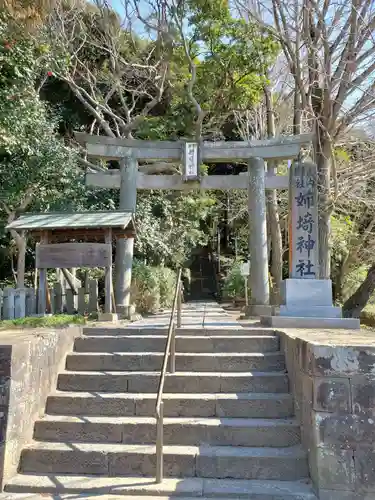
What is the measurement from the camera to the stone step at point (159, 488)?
3416 millimetres

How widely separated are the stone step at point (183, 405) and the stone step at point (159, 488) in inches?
29.8

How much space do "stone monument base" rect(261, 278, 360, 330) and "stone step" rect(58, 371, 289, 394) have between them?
1753mm

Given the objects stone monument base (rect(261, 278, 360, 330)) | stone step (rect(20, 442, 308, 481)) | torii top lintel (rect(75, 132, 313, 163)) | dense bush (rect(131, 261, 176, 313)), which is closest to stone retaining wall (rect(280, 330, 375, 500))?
stone step (rect(20, 442, 308, 481))

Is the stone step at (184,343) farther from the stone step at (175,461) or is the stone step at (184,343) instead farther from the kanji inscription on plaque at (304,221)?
the kanji inscription on plaque at (304,221)

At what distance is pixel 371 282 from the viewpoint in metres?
11.5

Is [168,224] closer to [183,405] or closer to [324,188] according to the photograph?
[324,188]

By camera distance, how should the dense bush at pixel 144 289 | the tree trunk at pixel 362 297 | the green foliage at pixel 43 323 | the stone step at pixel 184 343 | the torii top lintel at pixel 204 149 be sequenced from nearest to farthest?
the stone step at pixel 184 343, the green foliage at pixel 43 323, the torii top lintel at pixel 204 149, the dense bush at pixel 144 289, the tree trunk at pixel 362 297

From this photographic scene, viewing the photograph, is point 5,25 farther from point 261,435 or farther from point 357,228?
point 357,228

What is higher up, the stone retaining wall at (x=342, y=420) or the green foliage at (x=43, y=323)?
the green foliage at (x=43, y=323)

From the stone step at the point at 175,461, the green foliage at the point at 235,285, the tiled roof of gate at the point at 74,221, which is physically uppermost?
the tiled roof of gate at the point at 74,221

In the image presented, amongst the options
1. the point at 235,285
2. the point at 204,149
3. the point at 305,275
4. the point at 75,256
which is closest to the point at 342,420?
the point at 305,275

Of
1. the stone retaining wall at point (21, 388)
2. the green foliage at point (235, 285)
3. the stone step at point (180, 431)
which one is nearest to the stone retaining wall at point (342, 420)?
the stone step at point (180, 431)

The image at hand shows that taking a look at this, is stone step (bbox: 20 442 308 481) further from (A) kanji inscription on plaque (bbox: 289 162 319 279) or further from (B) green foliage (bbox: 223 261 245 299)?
(B) green foliage (bbox: 223 261 245 299)

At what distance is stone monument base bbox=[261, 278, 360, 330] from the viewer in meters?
6.35
